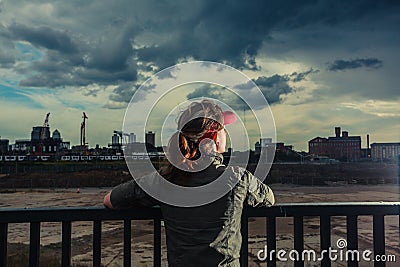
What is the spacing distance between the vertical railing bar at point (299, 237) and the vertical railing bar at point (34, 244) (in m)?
1.33

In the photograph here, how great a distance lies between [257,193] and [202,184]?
28cm

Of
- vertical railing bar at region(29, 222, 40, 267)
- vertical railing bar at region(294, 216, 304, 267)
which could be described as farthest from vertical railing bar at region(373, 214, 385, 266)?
vertical railing bar at region(29, 222, 40, 267)

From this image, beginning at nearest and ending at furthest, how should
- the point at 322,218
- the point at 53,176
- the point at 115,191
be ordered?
the point at 115,191 → the point at 322,218 → the point at 53,176

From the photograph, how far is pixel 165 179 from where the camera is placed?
5.41 ft

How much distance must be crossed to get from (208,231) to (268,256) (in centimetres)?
70

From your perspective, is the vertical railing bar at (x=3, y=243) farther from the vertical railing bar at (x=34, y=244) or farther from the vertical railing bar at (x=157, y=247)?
the vertical railing bar at (x=157, y=247)

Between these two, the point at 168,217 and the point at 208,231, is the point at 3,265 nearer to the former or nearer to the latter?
the point at 168,217

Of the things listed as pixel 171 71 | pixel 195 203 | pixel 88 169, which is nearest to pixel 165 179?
pixel 195 203

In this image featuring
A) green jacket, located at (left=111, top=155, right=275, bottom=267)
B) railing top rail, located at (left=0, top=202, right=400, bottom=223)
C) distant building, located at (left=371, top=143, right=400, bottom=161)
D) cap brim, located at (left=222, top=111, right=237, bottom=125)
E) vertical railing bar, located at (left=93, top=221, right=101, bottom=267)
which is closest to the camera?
green jacket, located at (left=111, top=155, right=275, bottom=267)

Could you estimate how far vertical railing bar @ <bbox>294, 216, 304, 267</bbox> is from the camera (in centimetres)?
213

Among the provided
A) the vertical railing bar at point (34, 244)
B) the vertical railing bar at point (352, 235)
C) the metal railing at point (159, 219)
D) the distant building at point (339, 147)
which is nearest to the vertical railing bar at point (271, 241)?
the metal railing at point (159, 219)

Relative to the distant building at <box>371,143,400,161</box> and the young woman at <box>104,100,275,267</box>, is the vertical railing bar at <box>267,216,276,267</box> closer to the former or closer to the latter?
the young woman at <box>104,100,275,267</box>

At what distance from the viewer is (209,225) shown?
161cm

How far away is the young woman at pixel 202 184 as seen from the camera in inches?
63.3
